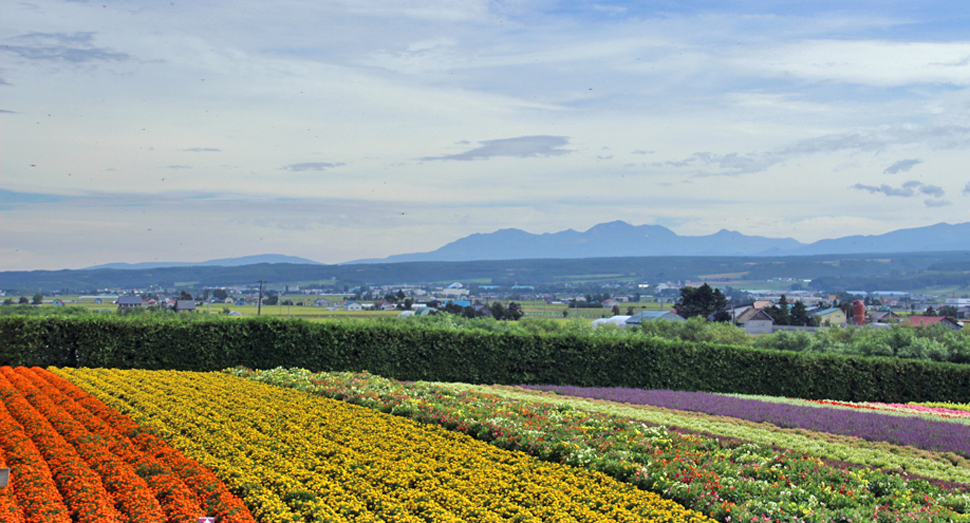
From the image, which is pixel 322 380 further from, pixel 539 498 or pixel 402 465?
pixel 539 498

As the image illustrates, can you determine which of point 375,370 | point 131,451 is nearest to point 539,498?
point 131,451

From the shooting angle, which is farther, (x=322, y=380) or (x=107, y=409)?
(x=322, y=380)

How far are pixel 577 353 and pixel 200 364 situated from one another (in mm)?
10885

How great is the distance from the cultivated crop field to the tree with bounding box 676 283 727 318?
57.5 m

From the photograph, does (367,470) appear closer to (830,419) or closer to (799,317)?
(830,419)

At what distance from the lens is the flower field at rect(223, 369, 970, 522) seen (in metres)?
7.11

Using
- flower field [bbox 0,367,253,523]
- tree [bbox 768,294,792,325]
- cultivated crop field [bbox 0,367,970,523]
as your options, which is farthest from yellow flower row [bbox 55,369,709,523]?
tree [bbox 768,294,792,325]

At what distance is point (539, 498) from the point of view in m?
7.36

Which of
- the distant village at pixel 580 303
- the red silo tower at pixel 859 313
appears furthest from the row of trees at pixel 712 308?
the red silo tower at pixel 859 313

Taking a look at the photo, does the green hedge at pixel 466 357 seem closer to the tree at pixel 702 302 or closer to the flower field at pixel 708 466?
the flower field at pixel 708 466

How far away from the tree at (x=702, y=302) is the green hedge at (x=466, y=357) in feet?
155

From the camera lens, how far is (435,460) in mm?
8773

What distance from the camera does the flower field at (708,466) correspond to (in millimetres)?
7105

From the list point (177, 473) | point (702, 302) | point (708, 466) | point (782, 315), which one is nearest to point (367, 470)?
point (177, 473)
